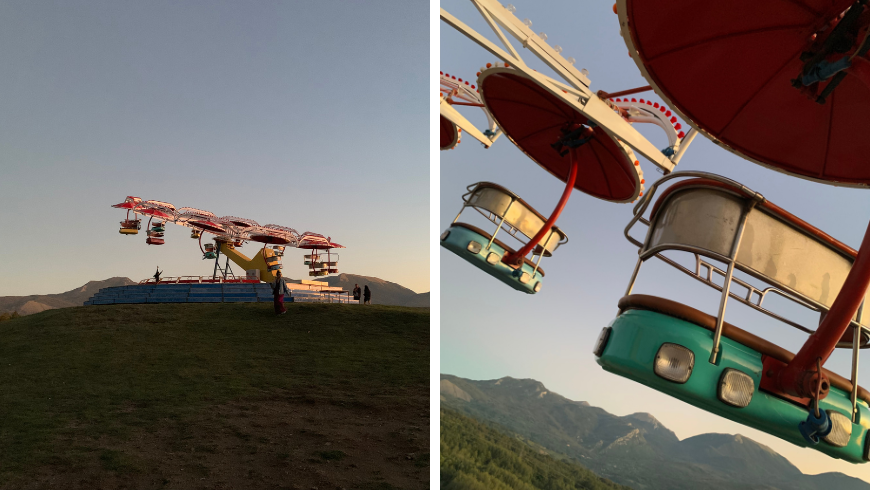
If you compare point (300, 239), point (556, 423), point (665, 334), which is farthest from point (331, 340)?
point (556, 423)

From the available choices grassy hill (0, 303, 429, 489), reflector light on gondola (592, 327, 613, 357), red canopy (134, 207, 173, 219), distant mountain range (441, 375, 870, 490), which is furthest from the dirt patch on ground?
red canopy (134, 207, 173, 219)

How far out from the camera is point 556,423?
29.6 metres

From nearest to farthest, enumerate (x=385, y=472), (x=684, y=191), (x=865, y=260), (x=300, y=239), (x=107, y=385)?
1. (x=865, y=260)
2. (x=684, y=191)
3. (x=385, y=472)
4. (x=107, y=385)
5. (x=300, y=239)

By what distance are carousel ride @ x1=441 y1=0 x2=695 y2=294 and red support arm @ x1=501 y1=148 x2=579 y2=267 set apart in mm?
14

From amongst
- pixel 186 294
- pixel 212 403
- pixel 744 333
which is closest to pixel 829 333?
pixel 744 333

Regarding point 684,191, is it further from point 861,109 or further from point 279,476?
point 279,476

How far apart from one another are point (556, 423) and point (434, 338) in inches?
1123

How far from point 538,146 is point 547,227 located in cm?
133

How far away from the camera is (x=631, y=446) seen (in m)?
27.7

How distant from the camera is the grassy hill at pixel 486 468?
25.9 feet

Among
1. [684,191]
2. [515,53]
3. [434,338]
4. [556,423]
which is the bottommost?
[556,423]

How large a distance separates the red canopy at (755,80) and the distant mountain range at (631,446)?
51.5 ft

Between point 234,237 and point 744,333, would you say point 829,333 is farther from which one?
point 234,237

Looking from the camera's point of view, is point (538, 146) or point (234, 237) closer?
point (538, 146)
